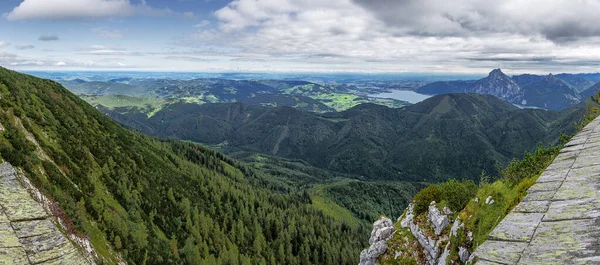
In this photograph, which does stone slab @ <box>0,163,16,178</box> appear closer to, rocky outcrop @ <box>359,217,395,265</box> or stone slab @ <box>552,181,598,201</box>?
stone slab @ <box>552,181,598,201</box>

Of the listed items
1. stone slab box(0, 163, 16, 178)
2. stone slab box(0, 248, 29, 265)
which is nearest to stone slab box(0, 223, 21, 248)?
stone slab box(0, 248, 29, 265)

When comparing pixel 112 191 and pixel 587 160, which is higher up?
pixel 587 160

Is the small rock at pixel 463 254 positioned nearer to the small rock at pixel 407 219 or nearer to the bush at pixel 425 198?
the bush at pixel 425 198

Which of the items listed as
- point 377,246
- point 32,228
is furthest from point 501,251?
point 377,246

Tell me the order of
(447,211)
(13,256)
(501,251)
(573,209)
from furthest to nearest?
(447,211) < (13,256) < (573,209) < (501,251)

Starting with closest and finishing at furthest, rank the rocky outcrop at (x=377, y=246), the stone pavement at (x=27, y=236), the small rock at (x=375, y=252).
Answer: the stone pavement at (x=27, y=236)
the small rock at (x=375, y=252)
the rocky outcrop at (x=377, y=246)

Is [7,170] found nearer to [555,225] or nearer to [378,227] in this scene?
[555,225]

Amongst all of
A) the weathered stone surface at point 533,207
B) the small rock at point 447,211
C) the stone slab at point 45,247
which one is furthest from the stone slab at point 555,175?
the small rock at point 447,211
